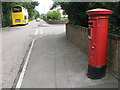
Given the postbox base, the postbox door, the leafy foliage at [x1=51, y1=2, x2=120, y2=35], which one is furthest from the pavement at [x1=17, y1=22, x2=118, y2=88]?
the leafy foliage at [x1=51, y1=2, x2=120, y2=35]

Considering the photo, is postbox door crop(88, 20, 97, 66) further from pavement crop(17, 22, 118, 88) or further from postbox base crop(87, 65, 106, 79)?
pavement crop(17, 22, 118, 88)

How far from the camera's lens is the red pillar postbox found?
4219 millimetres

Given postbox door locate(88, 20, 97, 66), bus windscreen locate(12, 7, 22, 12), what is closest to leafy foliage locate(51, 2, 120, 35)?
postbox door locate(88, 20, 97, 66)

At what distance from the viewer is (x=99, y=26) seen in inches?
167

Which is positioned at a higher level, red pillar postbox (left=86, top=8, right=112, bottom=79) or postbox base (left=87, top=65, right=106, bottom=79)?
red pillar postbox (left=86, top=8, right=112, bottom=79)

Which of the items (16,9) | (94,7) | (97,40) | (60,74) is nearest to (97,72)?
(97,40)

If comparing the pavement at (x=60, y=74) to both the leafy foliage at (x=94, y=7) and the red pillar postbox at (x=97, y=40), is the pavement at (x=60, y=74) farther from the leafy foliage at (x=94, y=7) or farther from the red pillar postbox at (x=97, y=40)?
the leafy foliage at (x=94, y=7)

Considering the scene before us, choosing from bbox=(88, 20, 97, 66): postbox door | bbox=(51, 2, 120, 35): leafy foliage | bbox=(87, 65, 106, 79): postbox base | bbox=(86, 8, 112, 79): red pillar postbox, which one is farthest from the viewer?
bbox=(51, 2, 120, 35): leafy foliage

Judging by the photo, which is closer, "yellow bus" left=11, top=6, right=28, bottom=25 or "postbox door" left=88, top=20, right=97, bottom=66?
"postbox door" left=88, top=20, right=97, bottom=66

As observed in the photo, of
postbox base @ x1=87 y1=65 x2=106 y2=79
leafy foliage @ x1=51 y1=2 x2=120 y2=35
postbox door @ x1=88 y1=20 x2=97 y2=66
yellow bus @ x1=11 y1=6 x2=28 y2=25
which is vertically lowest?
postbox base @ x1=87 y1=65 x2=106 y2=79

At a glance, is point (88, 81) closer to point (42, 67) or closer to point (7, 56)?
point (42, 67)

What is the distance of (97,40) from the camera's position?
14.2 ft

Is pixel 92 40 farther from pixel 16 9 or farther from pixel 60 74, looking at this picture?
pixel 16 9

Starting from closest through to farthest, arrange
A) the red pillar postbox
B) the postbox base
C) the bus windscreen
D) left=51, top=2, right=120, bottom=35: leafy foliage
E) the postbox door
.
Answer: the red pillar postbox → the postbox door → the postbox base → left=51, top=2, right=120, bottom=35: leafy foliage → the bus windscreen
